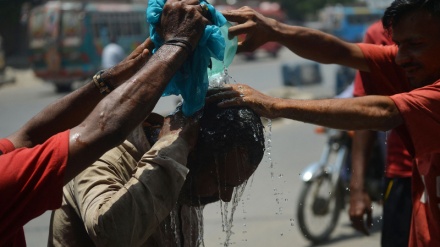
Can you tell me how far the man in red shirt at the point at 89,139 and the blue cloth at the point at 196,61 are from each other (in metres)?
0.07

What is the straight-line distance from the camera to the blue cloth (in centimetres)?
215

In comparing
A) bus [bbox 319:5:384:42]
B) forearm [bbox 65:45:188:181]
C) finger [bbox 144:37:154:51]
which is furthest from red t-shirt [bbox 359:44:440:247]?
bus [bbox 319:5:384:42]

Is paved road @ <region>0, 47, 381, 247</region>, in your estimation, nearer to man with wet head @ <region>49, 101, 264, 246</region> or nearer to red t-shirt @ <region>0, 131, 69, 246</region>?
man with wet head @ <region>49, 101, 264, 246</region>

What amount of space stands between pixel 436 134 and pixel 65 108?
3.97 feet

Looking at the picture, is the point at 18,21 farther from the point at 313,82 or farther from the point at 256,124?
the point at 256,124

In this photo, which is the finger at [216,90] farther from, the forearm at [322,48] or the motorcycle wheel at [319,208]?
the motorcycle wheel at [319,208]

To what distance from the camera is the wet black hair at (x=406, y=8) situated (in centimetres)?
265

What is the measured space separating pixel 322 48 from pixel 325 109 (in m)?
0.90

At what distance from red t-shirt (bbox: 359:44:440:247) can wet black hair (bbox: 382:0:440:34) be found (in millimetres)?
291

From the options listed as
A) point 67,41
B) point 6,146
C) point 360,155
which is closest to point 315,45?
point 360,155

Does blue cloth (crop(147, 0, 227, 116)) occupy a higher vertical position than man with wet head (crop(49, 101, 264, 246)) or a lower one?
higher

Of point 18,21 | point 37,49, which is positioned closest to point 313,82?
point 37,49

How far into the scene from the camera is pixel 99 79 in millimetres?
2412

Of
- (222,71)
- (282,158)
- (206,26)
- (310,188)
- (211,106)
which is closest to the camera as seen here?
(206,26)
